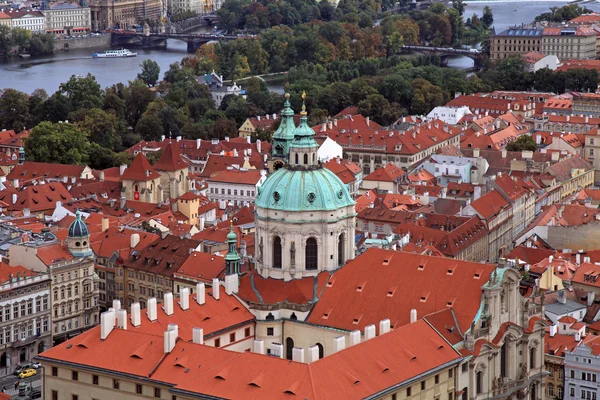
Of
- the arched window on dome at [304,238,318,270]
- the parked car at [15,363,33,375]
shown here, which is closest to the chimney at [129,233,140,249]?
the parked car at [15,363,33,375]

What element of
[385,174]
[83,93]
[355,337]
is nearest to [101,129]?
[83,93]

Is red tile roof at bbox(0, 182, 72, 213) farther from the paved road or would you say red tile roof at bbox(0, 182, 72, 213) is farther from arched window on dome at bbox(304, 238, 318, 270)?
arched window on dome at bbox(304, 238, 318, 270)

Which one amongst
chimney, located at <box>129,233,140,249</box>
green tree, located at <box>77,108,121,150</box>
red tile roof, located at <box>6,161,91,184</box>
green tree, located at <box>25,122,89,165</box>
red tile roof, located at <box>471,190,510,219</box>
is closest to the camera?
chimney, located at <box>129,233,140,249</box>

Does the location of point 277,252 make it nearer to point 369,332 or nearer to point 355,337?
point 369,332

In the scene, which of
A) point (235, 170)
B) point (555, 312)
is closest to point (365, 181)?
point (235, 170)

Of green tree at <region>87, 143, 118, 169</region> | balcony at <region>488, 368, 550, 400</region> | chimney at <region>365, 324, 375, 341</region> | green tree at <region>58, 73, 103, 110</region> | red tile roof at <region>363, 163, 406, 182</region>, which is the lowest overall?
balcony at <region>488, 368, 550, 400</region>

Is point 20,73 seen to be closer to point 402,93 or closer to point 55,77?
point 55,77

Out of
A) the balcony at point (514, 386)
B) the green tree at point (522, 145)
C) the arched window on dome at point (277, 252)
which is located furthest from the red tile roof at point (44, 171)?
the balcony at point (514, 386)
